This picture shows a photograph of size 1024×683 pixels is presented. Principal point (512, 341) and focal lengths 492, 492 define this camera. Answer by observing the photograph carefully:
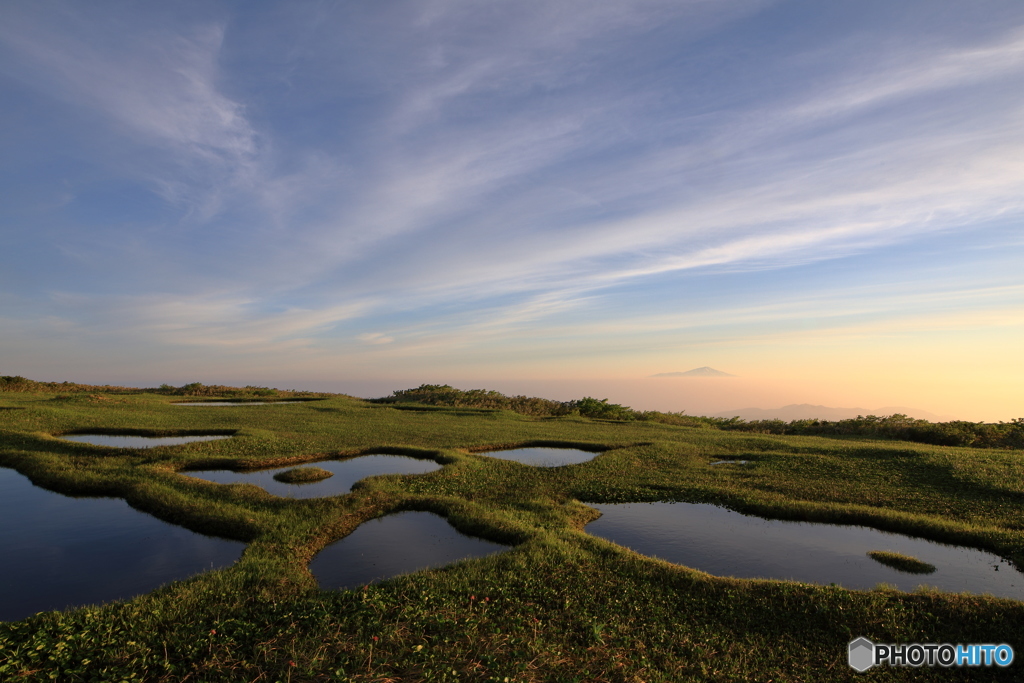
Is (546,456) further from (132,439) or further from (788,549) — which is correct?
(132,439)

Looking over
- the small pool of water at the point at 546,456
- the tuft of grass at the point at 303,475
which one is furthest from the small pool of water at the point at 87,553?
the small pool of water at the point at 546,456

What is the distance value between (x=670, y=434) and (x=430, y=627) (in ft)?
81.8

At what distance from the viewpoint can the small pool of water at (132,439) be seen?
21891 mm

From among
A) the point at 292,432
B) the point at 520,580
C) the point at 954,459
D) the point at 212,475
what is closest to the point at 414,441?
the point at 292,432

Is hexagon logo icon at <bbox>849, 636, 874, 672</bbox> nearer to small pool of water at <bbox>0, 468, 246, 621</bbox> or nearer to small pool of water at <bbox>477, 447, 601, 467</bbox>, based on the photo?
small pool of water at <bbox>0, 468, 246, 621</bbox>

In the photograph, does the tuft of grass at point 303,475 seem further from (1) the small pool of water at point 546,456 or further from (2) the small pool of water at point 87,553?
(1) the small pool of water at point 546,456

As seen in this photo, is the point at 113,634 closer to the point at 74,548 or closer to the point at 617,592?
the point at 74,548

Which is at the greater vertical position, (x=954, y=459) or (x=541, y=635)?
(x=954, y=459)

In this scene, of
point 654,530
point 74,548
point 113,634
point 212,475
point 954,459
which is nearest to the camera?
point 113,634

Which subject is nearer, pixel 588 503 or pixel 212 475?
pixel 588 503

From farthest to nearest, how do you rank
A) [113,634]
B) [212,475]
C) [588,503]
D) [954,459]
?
1. [954,459]
2. [212,475]
3. [588,503]
4. [113,634]

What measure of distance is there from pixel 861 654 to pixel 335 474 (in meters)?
15.5

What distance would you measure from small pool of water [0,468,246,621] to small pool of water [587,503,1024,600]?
30.5ft

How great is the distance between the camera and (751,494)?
1570 centimetres
